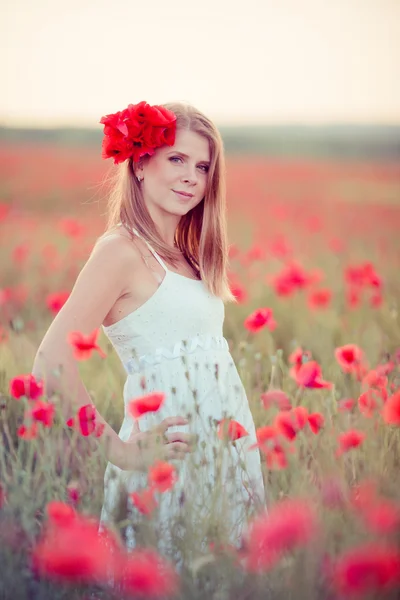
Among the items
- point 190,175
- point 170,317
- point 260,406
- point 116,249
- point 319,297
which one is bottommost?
point 260,406

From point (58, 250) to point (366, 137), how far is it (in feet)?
→ 4.42

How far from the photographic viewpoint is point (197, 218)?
1.65 meters

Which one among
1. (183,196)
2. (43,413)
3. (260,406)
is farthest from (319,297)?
(43,413)

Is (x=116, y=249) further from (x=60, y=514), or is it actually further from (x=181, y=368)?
(x=60, y=514)

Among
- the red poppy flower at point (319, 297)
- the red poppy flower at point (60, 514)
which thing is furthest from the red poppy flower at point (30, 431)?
the red poppy flower at point (319, 297)

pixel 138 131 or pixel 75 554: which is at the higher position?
pixel 138 131

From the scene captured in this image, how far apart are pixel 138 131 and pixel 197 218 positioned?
0.86ft

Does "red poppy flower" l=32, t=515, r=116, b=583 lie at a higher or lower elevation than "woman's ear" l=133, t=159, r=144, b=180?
lower

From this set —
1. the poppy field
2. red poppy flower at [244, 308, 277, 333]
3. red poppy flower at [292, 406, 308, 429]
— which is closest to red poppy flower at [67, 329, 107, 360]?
the poppy field

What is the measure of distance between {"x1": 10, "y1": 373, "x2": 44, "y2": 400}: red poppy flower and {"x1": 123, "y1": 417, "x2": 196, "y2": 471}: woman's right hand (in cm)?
16

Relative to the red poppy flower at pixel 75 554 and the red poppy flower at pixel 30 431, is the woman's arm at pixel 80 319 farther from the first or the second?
the red poppy flower at pixel 75 554

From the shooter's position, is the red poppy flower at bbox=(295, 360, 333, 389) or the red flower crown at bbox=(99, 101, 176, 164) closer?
the red poppy flower at bbox=(295, 360, 333, 389)

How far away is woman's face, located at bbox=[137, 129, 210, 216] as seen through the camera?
1479 millimetres

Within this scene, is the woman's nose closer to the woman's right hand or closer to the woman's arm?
the woman's arm
